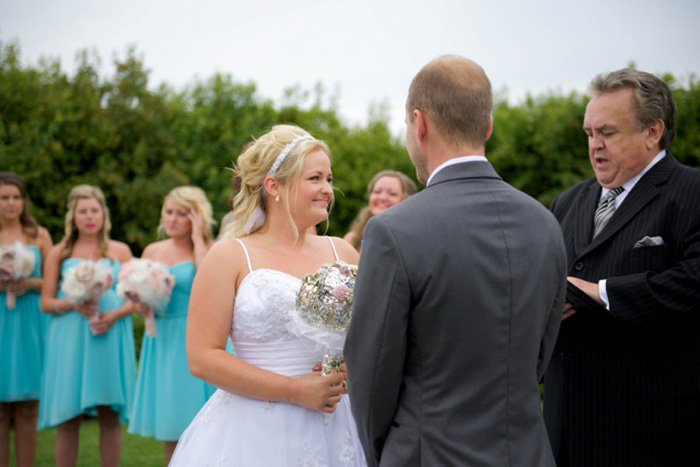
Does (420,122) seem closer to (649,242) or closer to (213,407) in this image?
(649,242)

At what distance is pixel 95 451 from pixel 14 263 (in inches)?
104

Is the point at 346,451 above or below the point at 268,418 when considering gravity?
below

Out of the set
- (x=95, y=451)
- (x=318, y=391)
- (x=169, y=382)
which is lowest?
(x=95, y=451)

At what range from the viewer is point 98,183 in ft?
43.2

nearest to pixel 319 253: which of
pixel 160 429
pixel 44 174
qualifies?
pixel 160 429

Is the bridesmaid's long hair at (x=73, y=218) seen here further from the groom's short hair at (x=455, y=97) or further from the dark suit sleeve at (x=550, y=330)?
the dark suit sleeve at (x=550, y=330)

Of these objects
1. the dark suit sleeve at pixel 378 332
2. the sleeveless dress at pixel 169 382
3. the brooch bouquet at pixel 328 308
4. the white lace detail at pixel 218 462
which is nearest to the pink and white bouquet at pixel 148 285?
the sleeveless dress at pixel 169 382

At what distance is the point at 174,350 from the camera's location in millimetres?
6410

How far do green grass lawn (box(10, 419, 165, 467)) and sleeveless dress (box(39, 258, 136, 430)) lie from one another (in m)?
1.04

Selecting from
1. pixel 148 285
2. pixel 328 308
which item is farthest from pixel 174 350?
pixel 328 308

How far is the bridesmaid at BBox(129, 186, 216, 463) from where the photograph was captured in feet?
20.4

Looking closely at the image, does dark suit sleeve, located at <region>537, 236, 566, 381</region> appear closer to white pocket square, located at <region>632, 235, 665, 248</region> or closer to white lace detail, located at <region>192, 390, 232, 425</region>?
white pocket square, located at <region>632, 235, 665, 248</region>

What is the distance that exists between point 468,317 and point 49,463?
6623 millimetres

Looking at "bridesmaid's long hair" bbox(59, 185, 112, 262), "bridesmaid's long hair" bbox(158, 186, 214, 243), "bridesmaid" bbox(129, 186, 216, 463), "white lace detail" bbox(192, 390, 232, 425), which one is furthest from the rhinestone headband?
"bridesmaid's long hair" bbox(59, 185, 112, 262)
